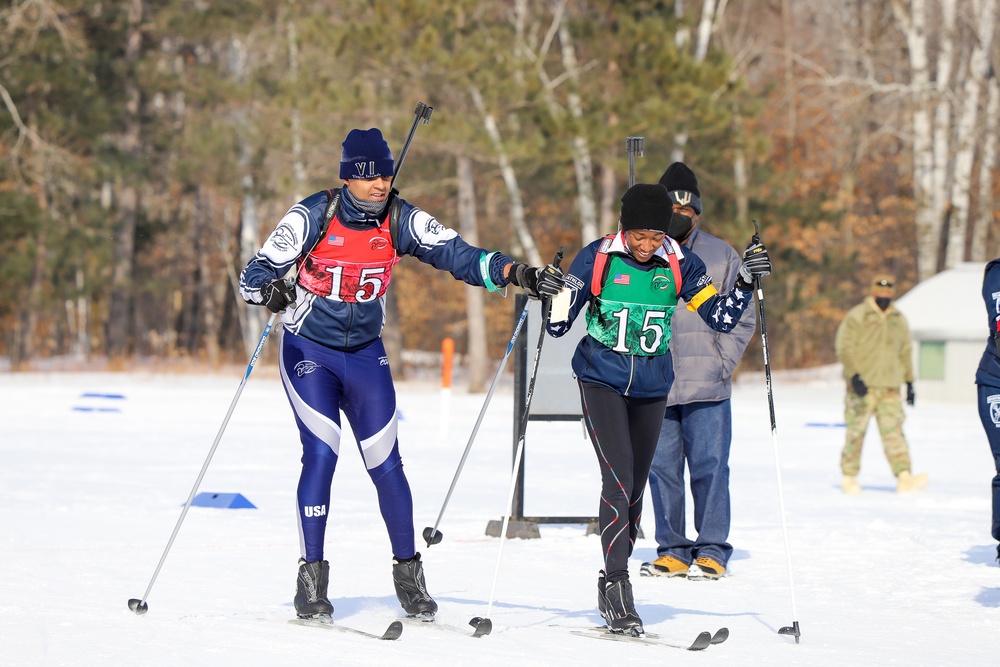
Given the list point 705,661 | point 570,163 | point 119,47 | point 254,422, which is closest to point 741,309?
point 705,661

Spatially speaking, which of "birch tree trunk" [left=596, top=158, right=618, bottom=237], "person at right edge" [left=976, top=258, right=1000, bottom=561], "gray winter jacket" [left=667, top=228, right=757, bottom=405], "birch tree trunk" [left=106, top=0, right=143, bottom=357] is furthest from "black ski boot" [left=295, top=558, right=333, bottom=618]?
"birch tree trunk" [left=106, top=0, right=143, bottom=357]

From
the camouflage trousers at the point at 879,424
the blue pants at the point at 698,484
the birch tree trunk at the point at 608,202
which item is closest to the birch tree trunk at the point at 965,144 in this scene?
the birch tree trunk at the point at 608,202

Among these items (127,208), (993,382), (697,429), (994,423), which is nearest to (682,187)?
(697,429)

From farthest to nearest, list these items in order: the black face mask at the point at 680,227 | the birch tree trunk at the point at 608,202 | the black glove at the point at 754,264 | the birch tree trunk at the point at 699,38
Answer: the birch tree trunk at the point at 608,202
the birch tree trunk at the point at 699,38
the black face mask at the point at 680,227
the black glove at the point at 754,264

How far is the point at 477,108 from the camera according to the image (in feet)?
97.9

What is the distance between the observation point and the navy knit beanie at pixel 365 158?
6148 millimetres

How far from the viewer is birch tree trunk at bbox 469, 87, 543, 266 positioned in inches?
1130

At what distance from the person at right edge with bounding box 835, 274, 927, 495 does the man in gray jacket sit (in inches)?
187

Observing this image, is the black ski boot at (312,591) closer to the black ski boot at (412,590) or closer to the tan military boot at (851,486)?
the black ski boot at (412,590)

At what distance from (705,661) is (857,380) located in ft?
24.1

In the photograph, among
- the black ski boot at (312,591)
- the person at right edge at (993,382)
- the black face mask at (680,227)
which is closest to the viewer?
the black ski boot at (312,591)

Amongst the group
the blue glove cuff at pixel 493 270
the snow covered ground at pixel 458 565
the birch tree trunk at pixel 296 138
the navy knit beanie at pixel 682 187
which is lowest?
the snow covered ground at pixel 458 565

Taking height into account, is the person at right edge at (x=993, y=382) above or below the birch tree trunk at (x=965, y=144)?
below

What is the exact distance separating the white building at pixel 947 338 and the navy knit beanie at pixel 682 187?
66.8 feet
